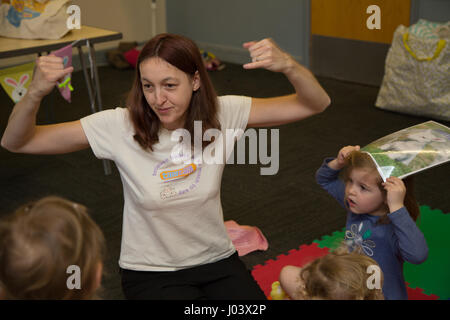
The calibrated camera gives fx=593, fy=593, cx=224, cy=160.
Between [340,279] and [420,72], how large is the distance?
311 centimetres

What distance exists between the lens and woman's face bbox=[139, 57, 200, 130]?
1636mm

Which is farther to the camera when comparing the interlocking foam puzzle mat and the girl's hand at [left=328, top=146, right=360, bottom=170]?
the interlocking foam puzzle mat

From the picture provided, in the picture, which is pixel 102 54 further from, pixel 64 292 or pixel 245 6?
pixel 64 292

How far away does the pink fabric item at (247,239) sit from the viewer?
8.63 ft

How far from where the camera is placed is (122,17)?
6.27 metres

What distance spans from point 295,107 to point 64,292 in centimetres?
93

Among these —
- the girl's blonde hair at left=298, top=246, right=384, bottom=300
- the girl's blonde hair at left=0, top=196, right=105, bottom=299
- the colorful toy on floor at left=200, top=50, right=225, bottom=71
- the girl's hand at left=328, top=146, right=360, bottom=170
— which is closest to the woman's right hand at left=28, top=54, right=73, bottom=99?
the girl's blonde hair at left=0, top=196, right=105, bottom=299

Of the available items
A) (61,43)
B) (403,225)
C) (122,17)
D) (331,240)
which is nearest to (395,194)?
(403,225)

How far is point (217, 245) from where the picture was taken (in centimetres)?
176

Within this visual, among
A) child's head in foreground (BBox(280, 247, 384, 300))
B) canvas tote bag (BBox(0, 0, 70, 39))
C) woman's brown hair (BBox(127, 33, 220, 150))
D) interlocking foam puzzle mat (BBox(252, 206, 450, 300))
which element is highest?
canvas tote bag (BBox(0, 0, 70, 39))

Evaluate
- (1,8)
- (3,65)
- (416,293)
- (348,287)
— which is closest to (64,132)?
(348,287)

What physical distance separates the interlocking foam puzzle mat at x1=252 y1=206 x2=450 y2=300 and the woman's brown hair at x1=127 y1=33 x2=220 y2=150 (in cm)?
88

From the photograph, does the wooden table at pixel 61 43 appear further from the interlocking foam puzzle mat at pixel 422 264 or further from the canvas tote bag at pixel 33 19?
the interlocking foam puzzle mat at pixel 422 264

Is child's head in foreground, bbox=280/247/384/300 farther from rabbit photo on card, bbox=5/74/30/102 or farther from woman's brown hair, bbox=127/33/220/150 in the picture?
rabbit photo on card, bbox=5/74/30/102
